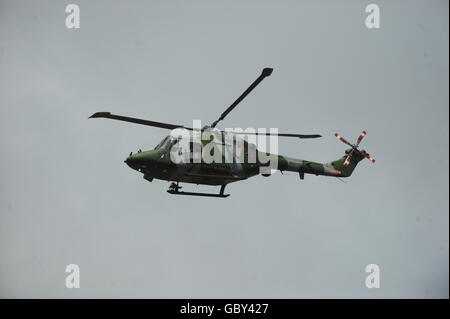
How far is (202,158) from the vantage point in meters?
18.5

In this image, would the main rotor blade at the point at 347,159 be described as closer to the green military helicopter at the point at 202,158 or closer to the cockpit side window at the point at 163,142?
the green military helicopter at the point at 202,158

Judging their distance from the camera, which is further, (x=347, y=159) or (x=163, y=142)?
(x=347, y=159)

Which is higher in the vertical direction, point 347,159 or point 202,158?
point 202,158

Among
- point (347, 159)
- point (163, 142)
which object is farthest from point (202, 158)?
point (347, 159)

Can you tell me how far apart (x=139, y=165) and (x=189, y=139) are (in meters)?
1.85

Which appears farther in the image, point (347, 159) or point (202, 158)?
point (347, 159)

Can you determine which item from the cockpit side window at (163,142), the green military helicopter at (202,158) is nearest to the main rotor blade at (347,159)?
the green military helicopter at (202,158)

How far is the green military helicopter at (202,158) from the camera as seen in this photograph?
1814 cm

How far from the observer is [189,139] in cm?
1869

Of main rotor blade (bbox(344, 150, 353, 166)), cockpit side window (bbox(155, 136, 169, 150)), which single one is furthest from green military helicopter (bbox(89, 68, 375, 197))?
main rotor blade (bbox(344, 150, 353, 166))

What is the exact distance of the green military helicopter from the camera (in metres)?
18.1

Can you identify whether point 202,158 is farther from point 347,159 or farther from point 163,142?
point 347,159
